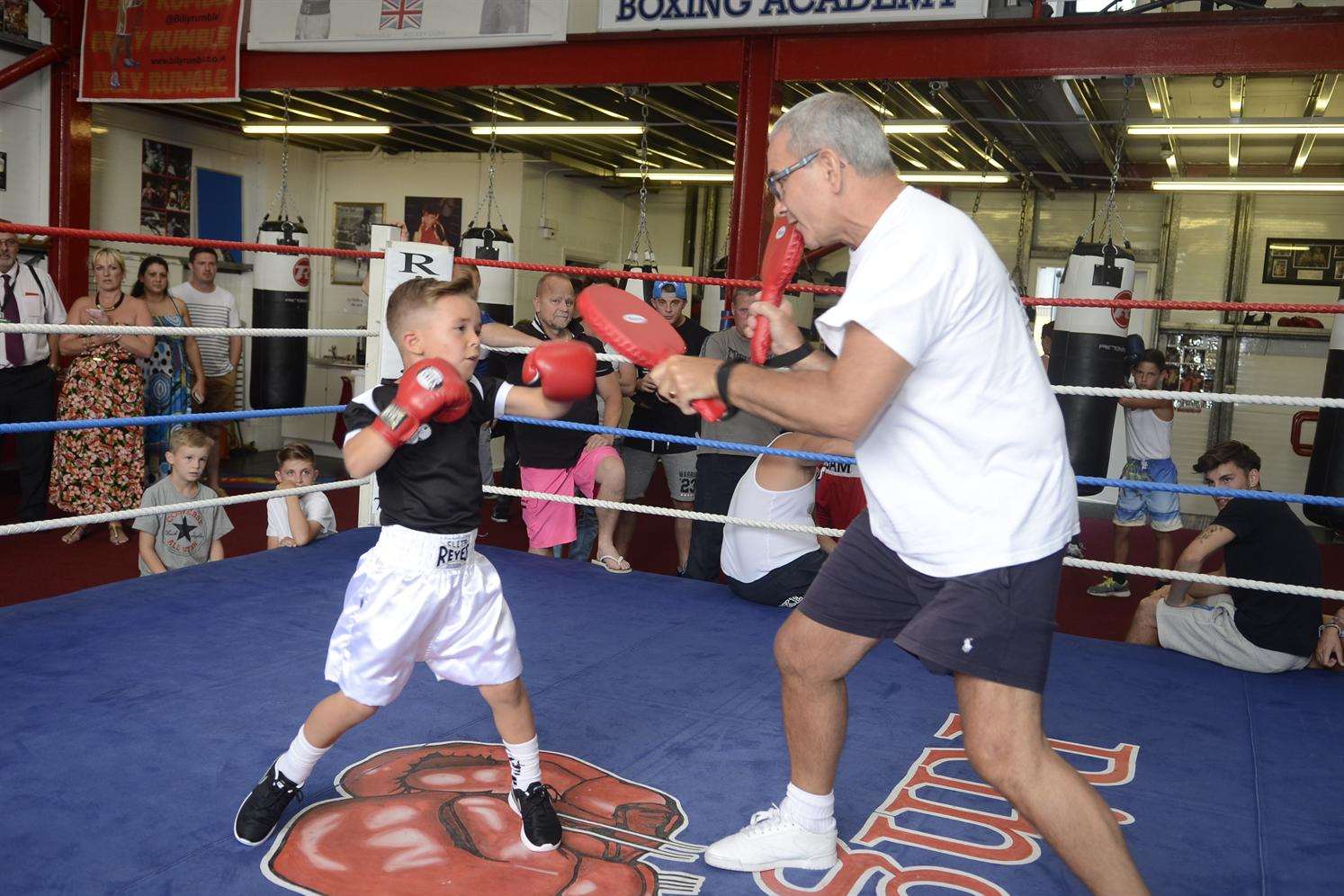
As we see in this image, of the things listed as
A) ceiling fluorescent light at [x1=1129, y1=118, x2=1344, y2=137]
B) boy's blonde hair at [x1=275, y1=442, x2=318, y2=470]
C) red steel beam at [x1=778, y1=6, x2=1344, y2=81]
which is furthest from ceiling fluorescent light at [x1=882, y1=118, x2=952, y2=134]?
boy's blonde hair at [x1=275, y1=442, x2=318, y2=470]

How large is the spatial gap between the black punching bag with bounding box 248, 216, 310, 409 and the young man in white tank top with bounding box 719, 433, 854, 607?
3.99 metres

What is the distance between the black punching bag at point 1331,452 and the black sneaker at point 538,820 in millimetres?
2948

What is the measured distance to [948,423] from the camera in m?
1.40

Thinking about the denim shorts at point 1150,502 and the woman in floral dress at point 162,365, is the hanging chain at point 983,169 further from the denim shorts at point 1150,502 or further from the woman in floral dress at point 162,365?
the woman in floral dress at point 162,365

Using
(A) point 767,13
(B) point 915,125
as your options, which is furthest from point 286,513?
(B) point 915,125

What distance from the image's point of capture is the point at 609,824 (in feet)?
5.79

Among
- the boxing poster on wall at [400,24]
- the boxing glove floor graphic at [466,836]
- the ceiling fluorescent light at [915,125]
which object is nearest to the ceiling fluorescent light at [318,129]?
the boxing poster on wall at [400,24]

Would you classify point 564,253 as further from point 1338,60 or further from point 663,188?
point 1338,60

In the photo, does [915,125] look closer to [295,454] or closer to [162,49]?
[162,49]

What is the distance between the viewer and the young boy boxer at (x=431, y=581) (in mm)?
1636

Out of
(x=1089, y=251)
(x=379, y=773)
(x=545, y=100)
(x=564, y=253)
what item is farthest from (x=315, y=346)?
(x=379, y=773)

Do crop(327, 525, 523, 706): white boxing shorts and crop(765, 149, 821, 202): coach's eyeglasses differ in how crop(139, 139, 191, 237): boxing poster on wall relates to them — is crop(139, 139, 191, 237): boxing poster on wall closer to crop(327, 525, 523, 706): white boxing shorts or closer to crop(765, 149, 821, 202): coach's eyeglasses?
crop(327, 525, 523, 706): white boxing shorts

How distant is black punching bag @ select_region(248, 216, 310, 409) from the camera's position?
654 centimetres

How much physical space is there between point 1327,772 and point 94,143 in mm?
8571
